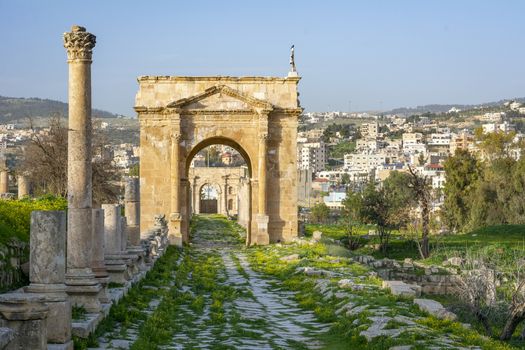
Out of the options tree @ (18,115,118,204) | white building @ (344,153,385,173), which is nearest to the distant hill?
white building @ (344,153,385,173)

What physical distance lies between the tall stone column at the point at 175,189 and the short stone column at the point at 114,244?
49.6ft

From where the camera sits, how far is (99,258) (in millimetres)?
15047

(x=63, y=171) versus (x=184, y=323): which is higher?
(x=63, y=171)

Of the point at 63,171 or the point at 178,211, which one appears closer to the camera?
the point at 178,211

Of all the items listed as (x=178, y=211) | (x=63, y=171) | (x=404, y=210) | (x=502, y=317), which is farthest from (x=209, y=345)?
(x=404, y=210)

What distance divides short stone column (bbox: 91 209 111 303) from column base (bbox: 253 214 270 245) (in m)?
18.5

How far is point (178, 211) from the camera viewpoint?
112ft

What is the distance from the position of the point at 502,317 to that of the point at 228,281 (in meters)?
7.27

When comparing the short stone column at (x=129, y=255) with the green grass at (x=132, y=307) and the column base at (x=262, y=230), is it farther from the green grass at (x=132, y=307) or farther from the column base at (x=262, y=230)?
the column base at (x=262, y=230)

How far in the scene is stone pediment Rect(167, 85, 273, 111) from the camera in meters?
33.9

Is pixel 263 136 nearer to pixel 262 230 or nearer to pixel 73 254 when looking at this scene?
pixel 262 230

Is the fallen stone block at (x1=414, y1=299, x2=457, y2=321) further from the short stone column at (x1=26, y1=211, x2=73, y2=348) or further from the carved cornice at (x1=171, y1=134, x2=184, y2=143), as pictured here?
the carved cornice at (x1=171, y1=134, x2=184, y2=143)

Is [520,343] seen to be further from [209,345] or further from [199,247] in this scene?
[199,247]

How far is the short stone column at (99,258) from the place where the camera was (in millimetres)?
14457
